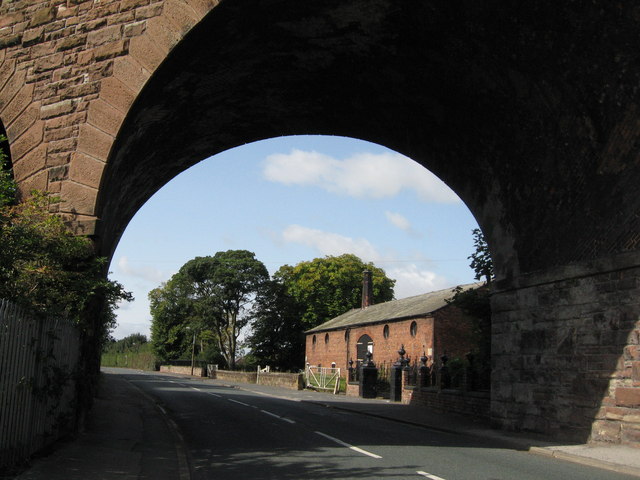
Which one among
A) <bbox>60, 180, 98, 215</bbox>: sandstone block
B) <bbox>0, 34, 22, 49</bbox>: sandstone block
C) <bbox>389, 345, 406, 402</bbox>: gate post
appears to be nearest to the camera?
<bbox>60, 180, 98, 215</bbox>: sandstone block

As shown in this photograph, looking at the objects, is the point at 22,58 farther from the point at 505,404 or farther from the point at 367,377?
the point at 367,377

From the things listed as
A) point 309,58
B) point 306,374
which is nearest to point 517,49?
point 309,58

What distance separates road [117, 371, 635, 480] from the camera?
8.16 m

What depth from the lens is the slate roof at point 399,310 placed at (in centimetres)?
4075

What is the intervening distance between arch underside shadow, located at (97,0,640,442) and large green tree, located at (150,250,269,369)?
5064cm

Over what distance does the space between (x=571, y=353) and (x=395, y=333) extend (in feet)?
103

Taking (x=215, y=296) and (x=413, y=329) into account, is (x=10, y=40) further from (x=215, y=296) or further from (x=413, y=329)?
(x=215, y=296)

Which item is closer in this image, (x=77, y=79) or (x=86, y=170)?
(x=86, y=170)

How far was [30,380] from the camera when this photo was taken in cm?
691

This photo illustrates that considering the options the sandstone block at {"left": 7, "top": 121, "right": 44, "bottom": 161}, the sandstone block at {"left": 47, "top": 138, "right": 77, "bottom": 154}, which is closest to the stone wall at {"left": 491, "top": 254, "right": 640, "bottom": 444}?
the sandstone block at {"left": 47, "top": 138, "right": 77, "bottom": 154}

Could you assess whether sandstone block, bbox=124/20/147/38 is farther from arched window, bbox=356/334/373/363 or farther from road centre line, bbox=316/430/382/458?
arched window, bbox=356/334/373/363

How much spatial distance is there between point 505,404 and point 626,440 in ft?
10.8

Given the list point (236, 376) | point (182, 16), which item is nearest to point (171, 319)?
point (236, 376)

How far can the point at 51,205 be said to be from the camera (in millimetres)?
8547
